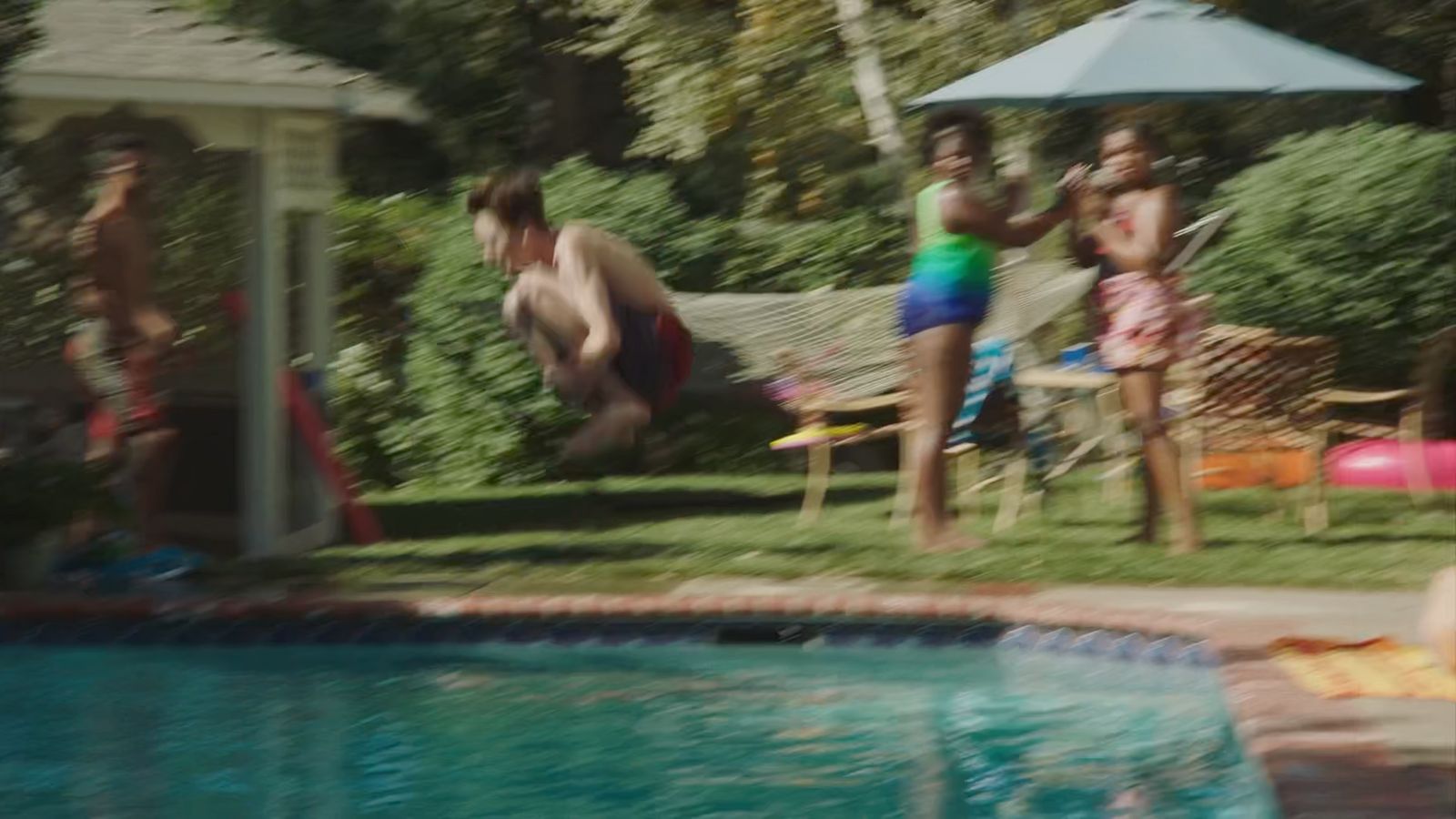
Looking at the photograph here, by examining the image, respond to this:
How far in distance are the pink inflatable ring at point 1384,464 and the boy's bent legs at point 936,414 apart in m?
3.45

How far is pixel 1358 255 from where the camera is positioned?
555 inches

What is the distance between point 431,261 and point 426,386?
80 cm

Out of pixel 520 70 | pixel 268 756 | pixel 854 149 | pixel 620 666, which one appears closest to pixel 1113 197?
pixel 620 666

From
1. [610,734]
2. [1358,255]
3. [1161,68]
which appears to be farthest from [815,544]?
[1358,255]

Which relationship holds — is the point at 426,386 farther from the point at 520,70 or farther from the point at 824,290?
the point at 520,70

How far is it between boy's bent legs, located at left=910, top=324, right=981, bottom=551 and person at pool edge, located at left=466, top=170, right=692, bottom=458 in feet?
7.09

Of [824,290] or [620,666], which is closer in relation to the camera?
[620,666]

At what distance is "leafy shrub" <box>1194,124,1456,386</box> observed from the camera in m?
14.0

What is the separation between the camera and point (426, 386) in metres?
15.2

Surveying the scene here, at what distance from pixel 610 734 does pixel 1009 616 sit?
1.88 meters

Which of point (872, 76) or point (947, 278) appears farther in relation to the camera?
point (872, 76)

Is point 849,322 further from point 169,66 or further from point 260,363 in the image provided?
point 169,66

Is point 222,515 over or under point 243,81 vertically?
under

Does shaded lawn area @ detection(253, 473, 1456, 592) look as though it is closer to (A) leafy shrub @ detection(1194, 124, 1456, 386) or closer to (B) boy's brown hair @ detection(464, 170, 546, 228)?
(A) leafy shrub @ detection(1194, 124, 1456, 386)
